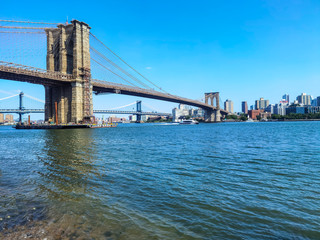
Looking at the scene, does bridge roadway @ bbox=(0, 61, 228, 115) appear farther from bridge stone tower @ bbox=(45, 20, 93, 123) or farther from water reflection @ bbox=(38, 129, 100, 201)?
water reflection @ bbox=(38, 129, 100, 201)

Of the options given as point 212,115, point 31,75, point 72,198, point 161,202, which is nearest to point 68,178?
point 72,198

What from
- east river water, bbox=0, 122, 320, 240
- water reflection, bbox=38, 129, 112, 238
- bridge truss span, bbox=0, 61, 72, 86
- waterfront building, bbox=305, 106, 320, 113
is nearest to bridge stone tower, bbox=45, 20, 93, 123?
bridge truss span, bbox=0, 61, 72, 86

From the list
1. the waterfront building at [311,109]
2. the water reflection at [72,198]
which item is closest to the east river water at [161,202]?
the water reflection at [72,198]

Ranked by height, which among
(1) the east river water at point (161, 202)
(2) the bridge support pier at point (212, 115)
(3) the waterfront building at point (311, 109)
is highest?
(3) the waterfront building at point (311, 109)

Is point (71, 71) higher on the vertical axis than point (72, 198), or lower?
higher

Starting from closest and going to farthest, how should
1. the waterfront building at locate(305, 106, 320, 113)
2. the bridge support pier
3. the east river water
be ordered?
the east river water → the bridge support pier → the waterfront building at locate(305, 106, 320, 113)

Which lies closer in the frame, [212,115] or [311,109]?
[212,115]

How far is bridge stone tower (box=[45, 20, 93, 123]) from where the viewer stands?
2020 inches

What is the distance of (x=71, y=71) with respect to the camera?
181 ft

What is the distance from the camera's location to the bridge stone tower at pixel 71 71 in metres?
51.3

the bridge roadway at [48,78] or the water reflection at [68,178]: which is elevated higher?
the bridge roadway at [48,78]

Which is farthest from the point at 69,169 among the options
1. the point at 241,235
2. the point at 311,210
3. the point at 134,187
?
the point at 311,210

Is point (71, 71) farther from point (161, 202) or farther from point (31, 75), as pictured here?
point (161, 202)

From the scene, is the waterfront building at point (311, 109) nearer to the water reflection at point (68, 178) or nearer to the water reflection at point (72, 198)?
the water reflection at point (68, 178)
